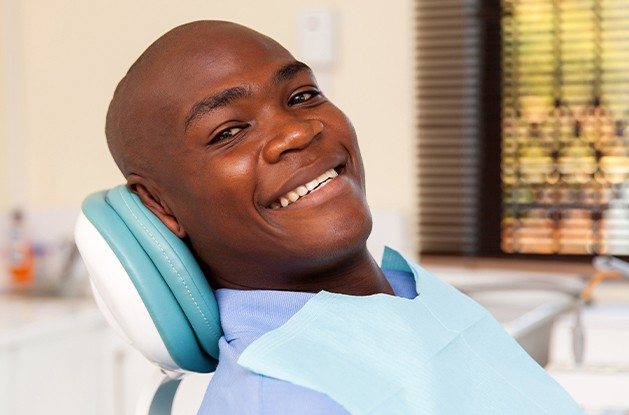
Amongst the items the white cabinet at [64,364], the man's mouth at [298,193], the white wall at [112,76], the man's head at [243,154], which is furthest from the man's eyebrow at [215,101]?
the white wall at [112,76]

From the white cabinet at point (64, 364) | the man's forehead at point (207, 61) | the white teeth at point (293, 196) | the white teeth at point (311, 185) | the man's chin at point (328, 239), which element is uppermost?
the man's forehead at point (207, 61)

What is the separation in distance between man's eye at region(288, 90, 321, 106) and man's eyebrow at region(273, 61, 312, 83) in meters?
0.02

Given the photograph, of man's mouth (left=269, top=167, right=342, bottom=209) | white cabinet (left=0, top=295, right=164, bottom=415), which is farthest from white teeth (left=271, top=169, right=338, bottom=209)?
white cabinet (left=0, top=295, right=164, bottom=415)

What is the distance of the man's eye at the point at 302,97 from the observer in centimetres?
108

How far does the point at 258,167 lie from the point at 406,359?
0.23m

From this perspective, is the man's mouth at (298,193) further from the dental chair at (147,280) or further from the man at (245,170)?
the dental chair at (147,280)

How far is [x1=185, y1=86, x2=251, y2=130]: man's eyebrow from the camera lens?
40.3 inches

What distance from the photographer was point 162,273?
1.08 m

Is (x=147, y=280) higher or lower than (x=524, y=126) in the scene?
higher

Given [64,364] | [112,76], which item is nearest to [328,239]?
[64,364]

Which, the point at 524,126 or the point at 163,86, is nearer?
the point at 163,86

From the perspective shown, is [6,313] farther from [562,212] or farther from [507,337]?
[507,337]

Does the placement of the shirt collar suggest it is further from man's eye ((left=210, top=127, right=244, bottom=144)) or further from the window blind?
the window blind

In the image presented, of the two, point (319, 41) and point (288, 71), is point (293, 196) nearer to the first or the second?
point (288, 71)
